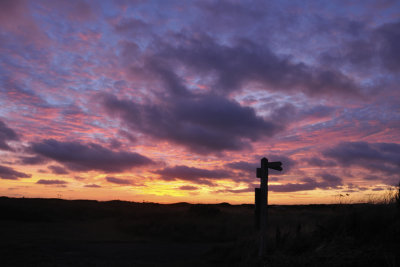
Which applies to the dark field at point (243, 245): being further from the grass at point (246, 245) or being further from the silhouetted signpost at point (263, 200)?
the silhouetted signpost at point (263, 200)

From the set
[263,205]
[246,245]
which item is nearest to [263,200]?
[263,205]

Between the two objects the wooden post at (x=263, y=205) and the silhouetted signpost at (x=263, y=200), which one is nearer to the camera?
the silhouetted signpost at (x=263, y=200)

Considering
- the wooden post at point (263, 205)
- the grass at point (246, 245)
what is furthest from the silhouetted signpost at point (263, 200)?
the grass at point (246, 245)

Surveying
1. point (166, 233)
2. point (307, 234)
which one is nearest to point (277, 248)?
point (307, 234)

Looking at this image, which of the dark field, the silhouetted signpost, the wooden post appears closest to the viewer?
the dark field

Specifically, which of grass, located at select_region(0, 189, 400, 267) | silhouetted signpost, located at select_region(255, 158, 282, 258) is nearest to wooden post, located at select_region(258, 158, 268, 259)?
silhouetted signpost, located at select_region(255, 158, 282, 258)

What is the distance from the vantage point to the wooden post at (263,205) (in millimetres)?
10672

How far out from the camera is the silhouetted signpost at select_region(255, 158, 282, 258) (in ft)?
34.4

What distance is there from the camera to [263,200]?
10742mm

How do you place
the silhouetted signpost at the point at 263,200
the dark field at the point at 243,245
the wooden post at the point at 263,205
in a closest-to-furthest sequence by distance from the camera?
the dark field at the point at 243,245
the silhouetted signpost at the point at 263,200
the wooden post at the point at 263,205

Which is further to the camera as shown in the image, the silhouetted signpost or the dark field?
the silhouetted signpost

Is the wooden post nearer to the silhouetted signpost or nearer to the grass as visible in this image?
the silhouetted signpost

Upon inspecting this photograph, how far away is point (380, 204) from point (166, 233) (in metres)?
19.5

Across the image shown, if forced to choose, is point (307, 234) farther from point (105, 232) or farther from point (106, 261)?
point (105, 232)
